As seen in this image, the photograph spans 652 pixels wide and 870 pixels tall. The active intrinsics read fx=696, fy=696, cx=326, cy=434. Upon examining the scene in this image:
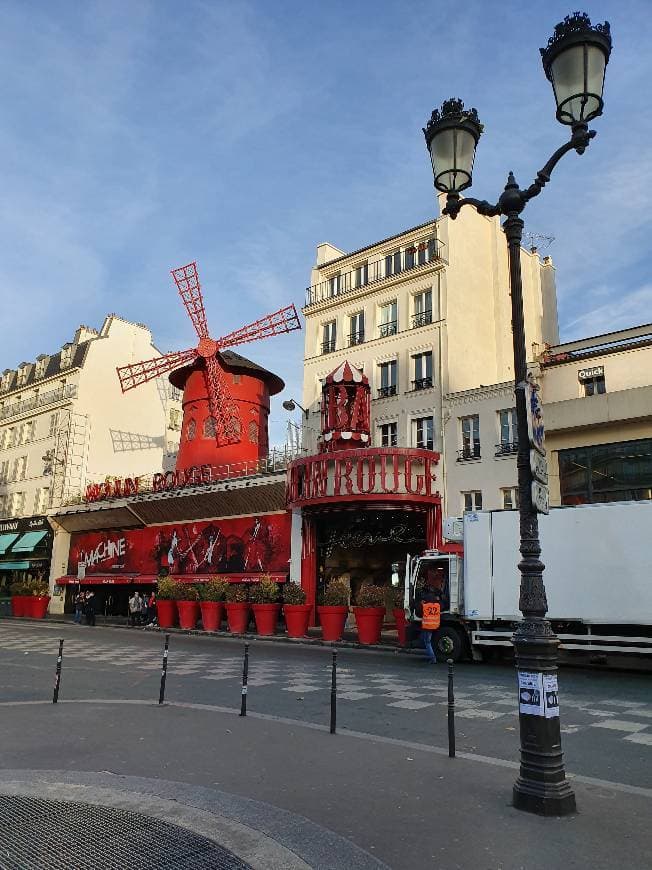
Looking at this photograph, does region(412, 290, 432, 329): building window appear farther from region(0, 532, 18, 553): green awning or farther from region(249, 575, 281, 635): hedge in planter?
region(0, 532, 18, 553): green awning

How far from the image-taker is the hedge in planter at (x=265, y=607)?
21641 mm

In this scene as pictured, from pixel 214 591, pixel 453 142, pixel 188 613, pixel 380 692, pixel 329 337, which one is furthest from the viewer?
pixel 329 337

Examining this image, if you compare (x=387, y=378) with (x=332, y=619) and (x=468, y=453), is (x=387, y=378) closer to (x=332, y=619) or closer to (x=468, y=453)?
(x=468, y=453)

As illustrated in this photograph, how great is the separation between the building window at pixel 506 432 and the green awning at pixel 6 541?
2999 centimetres

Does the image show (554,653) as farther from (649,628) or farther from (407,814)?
(649,628)

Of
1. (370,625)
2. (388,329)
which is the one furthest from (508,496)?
(388,329)

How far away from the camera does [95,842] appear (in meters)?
4.01

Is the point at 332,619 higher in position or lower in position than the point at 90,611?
higher

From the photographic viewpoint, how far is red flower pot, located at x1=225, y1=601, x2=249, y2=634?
2239cm

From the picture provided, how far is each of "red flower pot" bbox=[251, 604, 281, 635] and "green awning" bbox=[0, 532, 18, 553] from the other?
77.4 ft

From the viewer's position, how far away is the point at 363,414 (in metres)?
24.2

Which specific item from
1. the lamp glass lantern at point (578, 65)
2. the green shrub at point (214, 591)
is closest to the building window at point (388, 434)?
the green shrub at point (214, 591)

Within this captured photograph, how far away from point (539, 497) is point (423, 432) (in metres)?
18.0

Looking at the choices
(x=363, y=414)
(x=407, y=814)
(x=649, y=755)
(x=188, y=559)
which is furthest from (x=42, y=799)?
(x=188, y=559)
